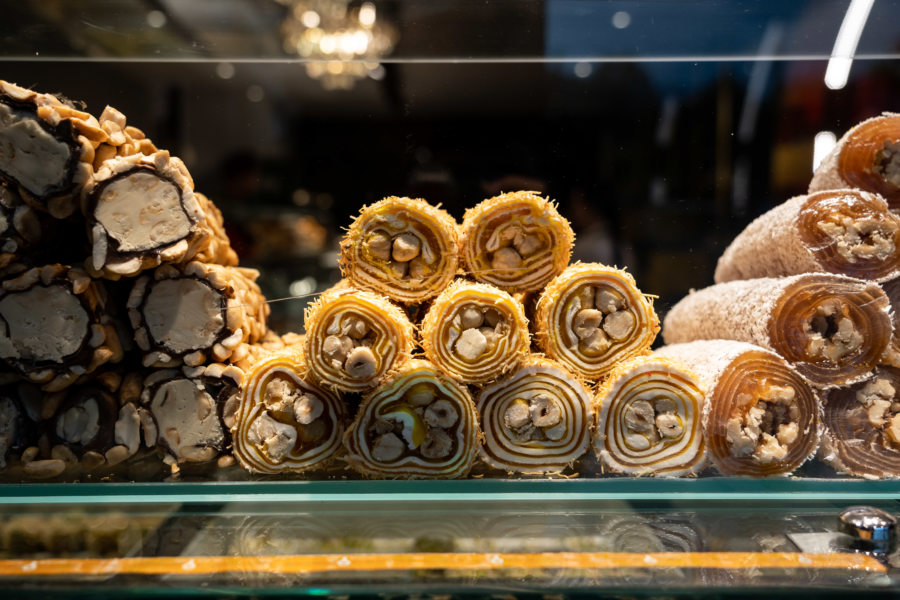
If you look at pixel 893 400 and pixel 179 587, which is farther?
pixel 893 400

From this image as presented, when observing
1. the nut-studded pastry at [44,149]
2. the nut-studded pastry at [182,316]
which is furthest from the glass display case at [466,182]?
the nut-studded pastry at [182,316]

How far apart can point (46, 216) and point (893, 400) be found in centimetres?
197

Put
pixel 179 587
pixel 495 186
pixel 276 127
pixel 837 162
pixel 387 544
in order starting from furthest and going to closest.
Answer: pixel 276 127 < pixel 495 186 < pixel 837 162 < pixel 387 544 < pixel 179 587

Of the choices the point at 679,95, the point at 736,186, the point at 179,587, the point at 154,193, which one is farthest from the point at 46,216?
the point at 736,186

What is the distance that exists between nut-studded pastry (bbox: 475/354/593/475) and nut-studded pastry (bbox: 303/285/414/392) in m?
0.22

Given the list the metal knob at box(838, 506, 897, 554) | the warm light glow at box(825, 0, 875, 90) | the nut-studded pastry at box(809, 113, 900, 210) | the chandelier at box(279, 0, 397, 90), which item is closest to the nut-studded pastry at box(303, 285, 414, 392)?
the chandelier at box(279, 0, 397, 90)

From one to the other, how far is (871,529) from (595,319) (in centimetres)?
63

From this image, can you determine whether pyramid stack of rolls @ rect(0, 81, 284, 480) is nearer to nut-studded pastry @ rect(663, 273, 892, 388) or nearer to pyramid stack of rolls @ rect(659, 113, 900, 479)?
pyramid stack of rolls @ rect(659, 113, 900, 479)

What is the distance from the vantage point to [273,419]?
1510mm

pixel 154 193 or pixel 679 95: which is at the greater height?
pixel 679 95

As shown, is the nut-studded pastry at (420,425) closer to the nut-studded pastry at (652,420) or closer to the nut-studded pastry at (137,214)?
the nut-studded pastry at (652,420)

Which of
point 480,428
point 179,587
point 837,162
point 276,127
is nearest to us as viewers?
Result: point 179,587

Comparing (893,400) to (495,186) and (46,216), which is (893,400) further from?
(46,216)

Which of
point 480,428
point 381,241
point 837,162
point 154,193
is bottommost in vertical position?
point 480,428
